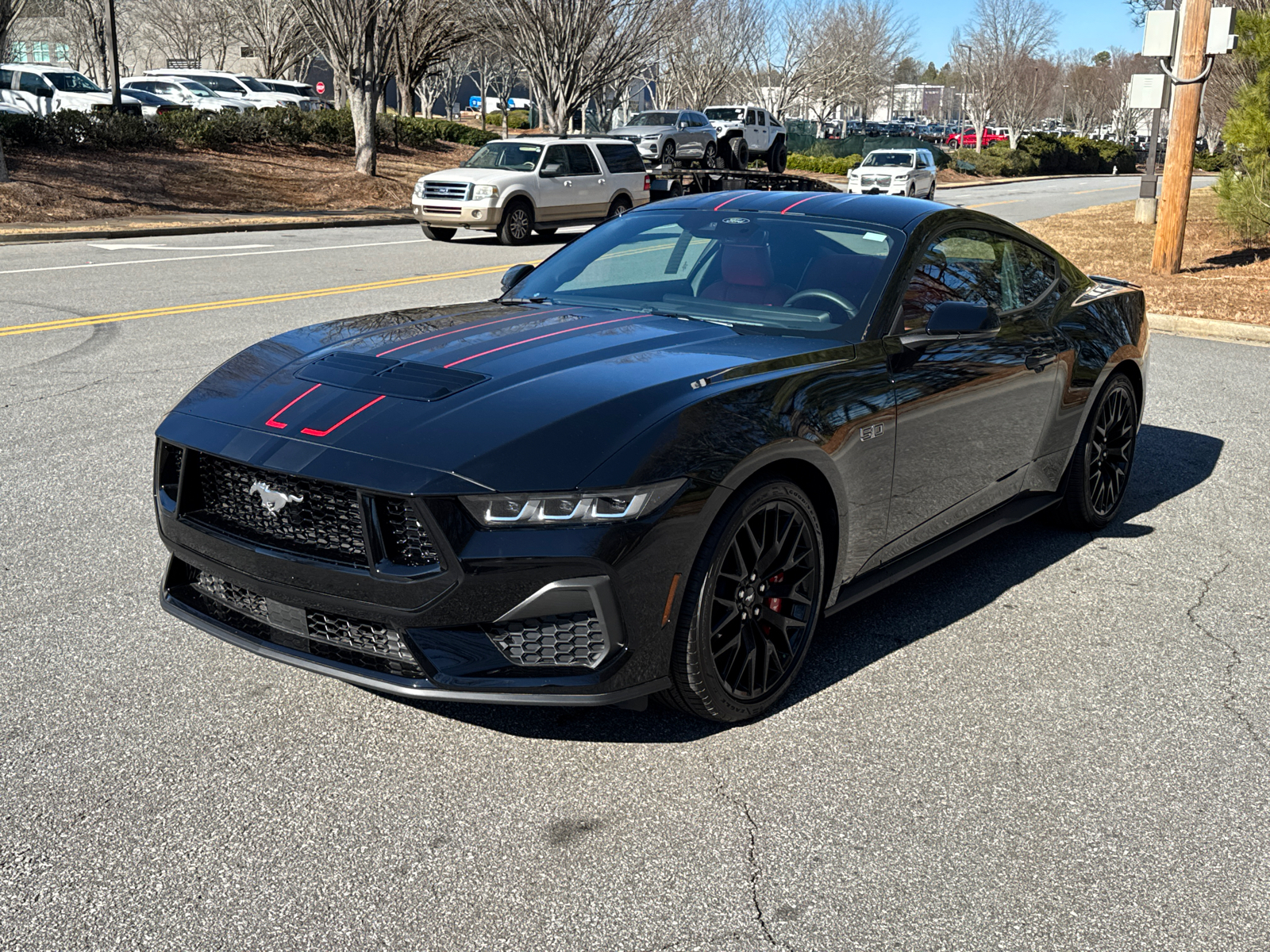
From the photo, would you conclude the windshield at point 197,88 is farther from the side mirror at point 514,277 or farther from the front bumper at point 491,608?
the front bumper at point 491,608

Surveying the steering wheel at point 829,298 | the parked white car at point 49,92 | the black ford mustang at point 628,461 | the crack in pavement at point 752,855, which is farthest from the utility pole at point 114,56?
the crack in pavement at point 752,855

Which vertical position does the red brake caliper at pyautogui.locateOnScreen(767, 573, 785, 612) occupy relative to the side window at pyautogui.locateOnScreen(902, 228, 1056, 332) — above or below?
below

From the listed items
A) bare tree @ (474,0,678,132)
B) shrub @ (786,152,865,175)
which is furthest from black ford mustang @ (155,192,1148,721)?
shrub @ (786,152,865,175)

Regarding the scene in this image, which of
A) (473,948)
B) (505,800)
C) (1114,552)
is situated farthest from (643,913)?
(1114,552)

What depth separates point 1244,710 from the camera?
4.11 metres

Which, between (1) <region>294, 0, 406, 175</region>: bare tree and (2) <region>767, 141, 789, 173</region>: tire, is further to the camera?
(2) <region>767, 141, 789, 173</region>: tire

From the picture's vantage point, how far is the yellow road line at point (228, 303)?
10705 millimetres

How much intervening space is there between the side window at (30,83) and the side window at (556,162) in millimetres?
17262

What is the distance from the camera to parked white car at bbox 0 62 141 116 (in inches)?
1222

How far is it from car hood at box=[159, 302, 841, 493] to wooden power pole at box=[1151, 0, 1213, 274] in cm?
1336

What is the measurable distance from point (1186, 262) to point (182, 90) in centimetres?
3369

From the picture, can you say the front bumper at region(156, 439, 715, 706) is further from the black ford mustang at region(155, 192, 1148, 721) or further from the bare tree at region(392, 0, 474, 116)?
the bare tree at region(392, 0, 474, 116)

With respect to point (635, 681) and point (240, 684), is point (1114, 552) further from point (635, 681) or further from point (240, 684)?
point (240, 684)

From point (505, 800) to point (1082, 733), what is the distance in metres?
1.83
